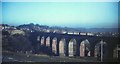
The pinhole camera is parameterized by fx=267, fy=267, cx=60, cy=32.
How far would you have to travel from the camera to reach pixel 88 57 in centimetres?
518

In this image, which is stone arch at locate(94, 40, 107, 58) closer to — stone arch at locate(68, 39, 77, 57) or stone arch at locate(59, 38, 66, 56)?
stone arch at locate(68, 39, 77, 57)

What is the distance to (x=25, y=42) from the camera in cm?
521

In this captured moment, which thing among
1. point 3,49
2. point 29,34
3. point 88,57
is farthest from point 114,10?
point 3,49

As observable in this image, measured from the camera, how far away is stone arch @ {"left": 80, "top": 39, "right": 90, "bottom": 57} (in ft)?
A: 16.8

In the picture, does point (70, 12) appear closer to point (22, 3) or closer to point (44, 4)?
point (44, 4)

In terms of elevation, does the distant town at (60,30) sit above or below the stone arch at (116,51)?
above

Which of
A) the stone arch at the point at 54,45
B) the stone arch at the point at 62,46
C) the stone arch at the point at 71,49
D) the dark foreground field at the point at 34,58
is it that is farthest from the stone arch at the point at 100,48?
the stone arch at the point at 54,45

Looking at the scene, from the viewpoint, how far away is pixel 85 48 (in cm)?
517

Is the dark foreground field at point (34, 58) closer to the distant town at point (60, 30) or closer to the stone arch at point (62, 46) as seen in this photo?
the stone arch at point (62, 46)

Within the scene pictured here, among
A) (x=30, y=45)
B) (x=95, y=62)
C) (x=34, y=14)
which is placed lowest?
(x=95, y=62)

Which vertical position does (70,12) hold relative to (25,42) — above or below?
above

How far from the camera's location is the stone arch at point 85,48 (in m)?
5.13

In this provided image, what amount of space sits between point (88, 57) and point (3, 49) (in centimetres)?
167

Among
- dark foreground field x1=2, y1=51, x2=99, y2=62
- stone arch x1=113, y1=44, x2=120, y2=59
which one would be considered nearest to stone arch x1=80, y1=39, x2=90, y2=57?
dark foreground field x1=2, y1=51, x2=99, y2=62
